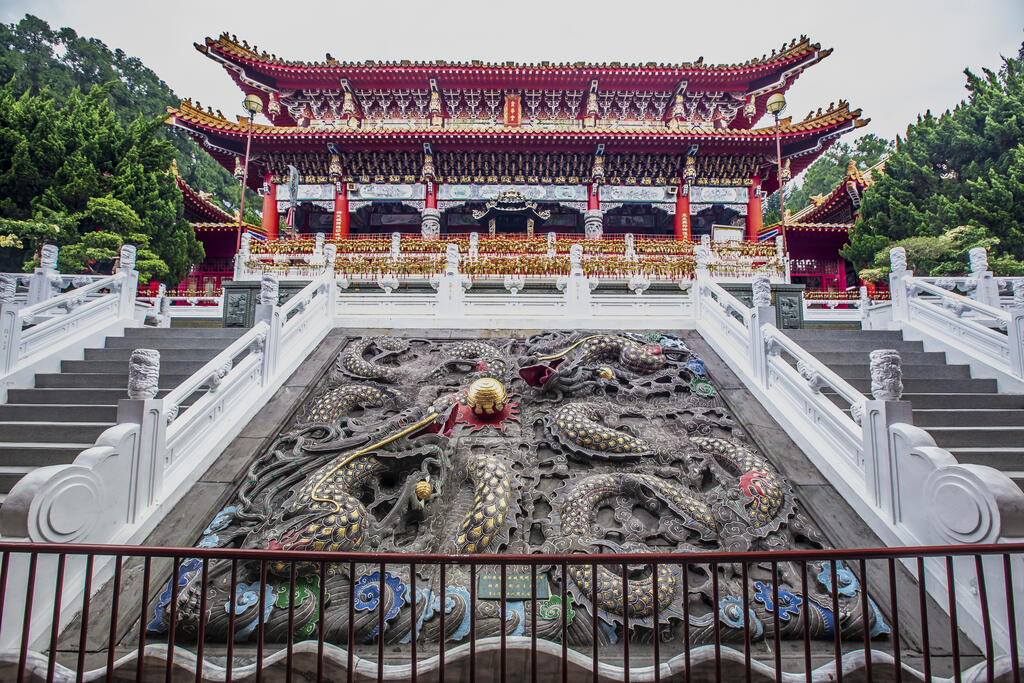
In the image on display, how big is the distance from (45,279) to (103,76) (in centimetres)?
3760

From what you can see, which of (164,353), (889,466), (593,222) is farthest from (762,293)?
(593,222)

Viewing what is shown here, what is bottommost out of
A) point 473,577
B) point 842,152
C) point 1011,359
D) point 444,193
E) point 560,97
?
point 473,577

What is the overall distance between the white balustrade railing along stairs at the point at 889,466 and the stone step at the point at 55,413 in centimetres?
710

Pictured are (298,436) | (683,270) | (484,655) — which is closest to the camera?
(484,655)

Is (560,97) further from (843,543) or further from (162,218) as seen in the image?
(843,543)

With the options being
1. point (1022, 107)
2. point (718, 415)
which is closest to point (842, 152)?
point (1022, 107)

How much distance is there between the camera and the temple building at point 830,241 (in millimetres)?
16156

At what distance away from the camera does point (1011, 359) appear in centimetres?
528

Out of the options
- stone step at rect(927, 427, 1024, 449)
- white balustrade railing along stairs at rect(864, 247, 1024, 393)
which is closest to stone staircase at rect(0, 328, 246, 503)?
stone step at rect(927, 427, 1024, 449)

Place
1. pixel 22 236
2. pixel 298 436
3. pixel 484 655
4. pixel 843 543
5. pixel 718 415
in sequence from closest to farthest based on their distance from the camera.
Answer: pixel 484 655 < pixel 843 543 < pixel 298 436 < pixel 718 415 < pixel 22 236

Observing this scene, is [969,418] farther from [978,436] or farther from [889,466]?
[889,466]

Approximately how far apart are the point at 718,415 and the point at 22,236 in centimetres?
1598

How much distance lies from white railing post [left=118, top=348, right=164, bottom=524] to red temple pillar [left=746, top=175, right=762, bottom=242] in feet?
51.8

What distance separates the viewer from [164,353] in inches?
244
